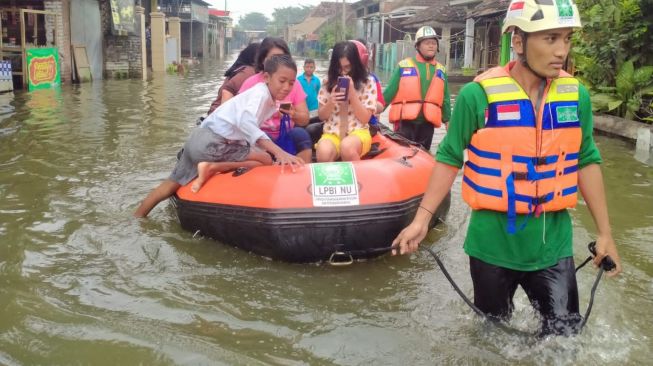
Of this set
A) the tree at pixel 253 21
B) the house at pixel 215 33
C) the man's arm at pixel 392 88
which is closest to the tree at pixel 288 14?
the tree at pixel 253 21

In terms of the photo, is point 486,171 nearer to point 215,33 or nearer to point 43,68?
point 43,68

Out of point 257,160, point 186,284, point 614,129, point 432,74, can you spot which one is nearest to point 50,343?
point 186,284

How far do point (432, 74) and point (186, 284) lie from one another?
346cm

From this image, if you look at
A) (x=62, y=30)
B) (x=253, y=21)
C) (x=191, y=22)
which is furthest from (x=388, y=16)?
(x=253, y=21)

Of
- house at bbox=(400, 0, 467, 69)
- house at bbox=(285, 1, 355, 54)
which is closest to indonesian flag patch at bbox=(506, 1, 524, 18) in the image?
house at bbox=(400, 0, 467, 69)

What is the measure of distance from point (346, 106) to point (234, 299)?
6.79 feet

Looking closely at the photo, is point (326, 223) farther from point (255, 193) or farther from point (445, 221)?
point (445, 221)

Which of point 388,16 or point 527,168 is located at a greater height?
point 388,16

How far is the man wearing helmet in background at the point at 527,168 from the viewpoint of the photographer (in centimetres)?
268

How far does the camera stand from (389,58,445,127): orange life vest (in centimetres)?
651

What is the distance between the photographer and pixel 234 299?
4.15 meters

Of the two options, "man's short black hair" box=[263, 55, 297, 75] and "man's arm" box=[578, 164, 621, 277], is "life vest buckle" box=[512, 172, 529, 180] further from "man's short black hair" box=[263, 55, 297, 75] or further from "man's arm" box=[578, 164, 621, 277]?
"man's short black hair" box=[263, 55, 297, 75]

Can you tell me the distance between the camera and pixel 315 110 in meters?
6.45

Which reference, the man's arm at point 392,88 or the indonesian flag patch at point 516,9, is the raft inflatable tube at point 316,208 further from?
the indonesian flag patch at point 516,9
